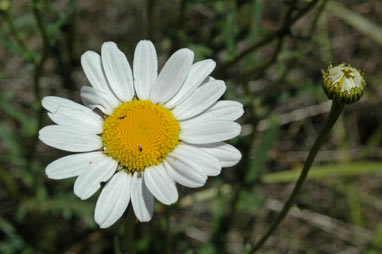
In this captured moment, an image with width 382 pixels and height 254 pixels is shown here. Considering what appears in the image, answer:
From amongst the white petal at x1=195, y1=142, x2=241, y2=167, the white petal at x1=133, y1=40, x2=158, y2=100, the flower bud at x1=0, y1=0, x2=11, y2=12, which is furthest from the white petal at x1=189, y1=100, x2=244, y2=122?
the flower bud at x1=0, y1=0, x2=11, y2=12

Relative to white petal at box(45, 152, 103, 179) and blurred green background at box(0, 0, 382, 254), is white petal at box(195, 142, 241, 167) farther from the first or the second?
blurred green background at box(0, 0, 382, 254)

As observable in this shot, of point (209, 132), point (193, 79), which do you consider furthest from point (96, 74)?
point (209, 132)

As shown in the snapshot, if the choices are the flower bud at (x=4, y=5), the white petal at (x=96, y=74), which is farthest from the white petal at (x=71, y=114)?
the flower bud at (x=4, y=5)

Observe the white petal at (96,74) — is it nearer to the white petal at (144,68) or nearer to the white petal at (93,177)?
the white petal at (144,68)

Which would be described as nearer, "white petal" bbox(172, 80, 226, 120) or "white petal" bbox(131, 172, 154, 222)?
"white petal" bbox(131, 172, 154, 222)

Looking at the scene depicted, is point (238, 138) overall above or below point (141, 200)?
above

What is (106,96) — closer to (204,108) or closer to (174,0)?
(204,108)

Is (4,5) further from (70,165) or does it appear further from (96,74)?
(70,165)
